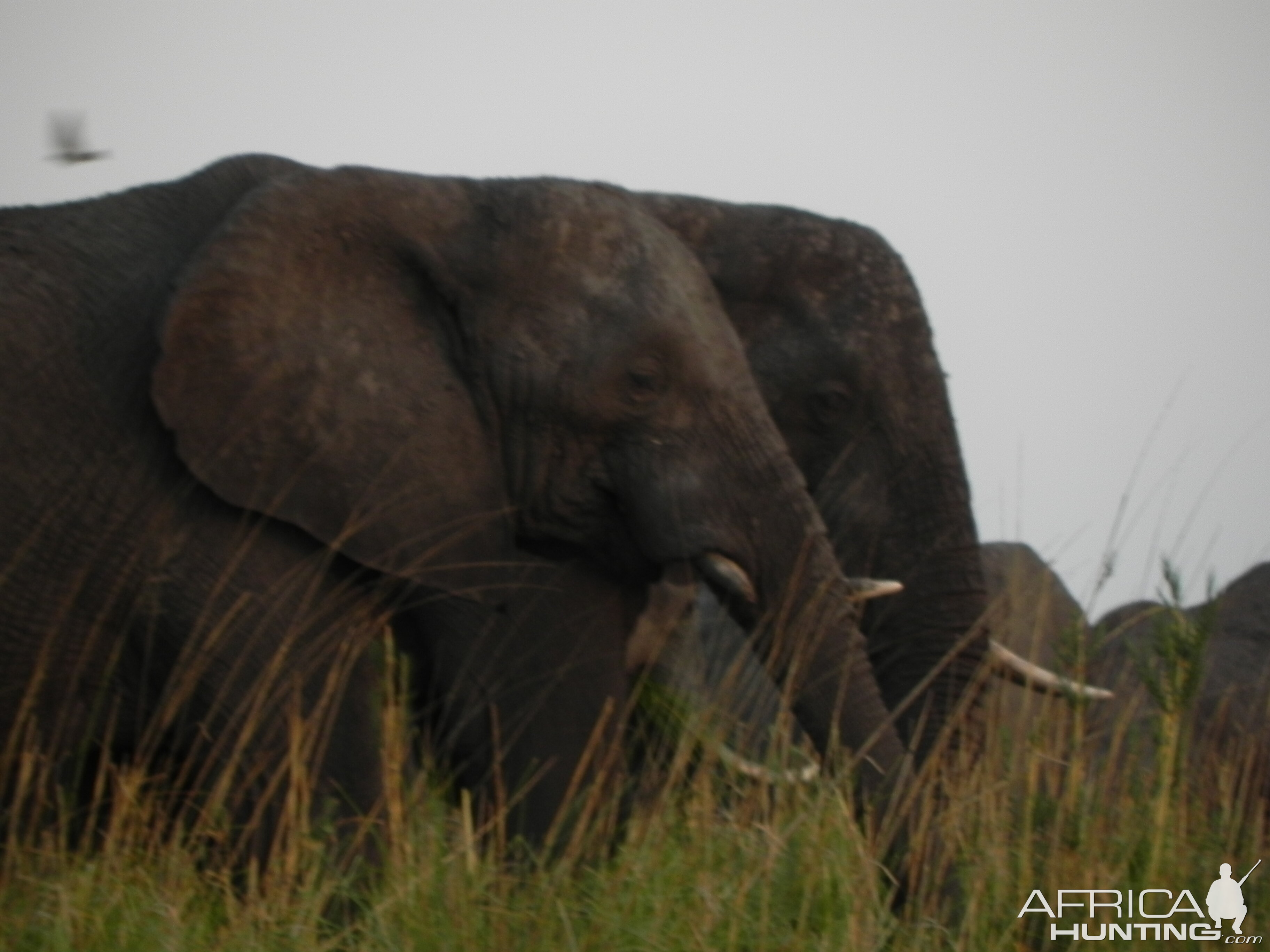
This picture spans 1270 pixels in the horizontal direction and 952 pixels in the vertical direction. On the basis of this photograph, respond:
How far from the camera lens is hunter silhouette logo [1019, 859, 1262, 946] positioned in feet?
14.5

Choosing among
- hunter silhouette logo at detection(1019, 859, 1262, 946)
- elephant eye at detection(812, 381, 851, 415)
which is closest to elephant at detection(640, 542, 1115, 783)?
hunter silhouette logo at detection(1019, 859, 1262, 946)

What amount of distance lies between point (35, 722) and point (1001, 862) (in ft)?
7.67

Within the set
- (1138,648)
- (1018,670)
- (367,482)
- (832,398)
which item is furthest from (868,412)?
(367,482)

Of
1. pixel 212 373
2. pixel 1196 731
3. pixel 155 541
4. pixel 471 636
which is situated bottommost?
pixel 1196 731

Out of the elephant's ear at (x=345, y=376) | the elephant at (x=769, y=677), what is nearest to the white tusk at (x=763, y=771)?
the elephant at (x=769, y=677)

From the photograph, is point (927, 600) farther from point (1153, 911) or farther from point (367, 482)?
point (1153, 911)

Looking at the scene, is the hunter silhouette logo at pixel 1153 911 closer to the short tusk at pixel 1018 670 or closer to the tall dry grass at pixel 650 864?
the tall dry grass at pixel 650 864

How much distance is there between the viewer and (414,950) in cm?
409

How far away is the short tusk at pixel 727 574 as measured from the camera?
5555 mm

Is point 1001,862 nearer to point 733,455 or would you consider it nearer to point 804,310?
point 733,455

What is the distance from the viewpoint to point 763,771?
5.67 metres

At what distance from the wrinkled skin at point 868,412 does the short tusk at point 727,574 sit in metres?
1.12

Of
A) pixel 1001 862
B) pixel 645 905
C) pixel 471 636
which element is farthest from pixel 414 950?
pixel 471 636

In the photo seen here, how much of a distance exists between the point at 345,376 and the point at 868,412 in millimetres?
2087
